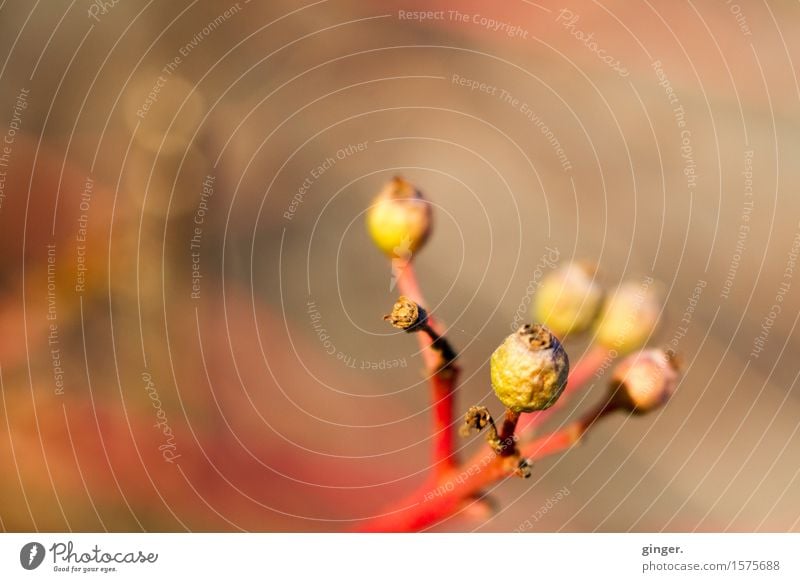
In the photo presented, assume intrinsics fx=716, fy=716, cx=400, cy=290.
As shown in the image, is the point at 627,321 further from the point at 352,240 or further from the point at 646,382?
the point at 352,240

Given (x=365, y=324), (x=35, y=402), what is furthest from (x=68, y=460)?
(x=365, y=324)

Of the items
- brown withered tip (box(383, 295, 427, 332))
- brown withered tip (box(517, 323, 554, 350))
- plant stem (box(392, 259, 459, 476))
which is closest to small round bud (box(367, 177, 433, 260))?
plant stem (box(392, 259, 459, 476))

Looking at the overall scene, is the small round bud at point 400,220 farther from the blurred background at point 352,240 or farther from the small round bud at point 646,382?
the blurred background at point 352,240

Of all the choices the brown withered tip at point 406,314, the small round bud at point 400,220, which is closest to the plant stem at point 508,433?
the brown withered tip at point 406,314

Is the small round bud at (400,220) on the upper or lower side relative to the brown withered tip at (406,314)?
upper

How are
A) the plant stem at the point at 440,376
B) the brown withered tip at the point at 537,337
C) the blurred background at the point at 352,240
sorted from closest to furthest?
the brown withered tip at the point at 537,337 → the plant stem at the point at 440,376 → the blurred background at the point at 352,240

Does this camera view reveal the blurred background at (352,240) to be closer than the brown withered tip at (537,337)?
No

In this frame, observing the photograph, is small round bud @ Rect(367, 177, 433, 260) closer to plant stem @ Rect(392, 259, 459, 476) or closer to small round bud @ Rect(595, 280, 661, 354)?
plant stem @ Rect(392, 259, 459, 476)
